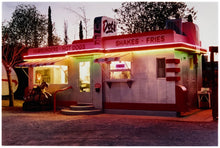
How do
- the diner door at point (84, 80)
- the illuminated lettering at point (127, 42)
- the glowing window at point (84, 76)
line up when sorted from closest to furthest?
the illuminated lettering at point (127, 42)
the diner door at point (84, 80)
the glowing window at point (84, 76)

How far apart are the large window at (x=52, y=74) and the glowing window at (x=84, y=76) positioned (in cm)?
138

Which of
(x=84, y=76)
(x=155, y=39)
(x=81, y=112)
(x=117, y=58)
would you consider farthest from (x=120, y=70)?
(x=81, y=112)

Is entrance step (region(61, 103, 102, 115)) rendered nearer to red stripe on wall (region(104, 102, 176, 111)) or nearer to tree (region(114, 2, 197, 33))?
red stripe on wall (region(104, 102, 176, 111))

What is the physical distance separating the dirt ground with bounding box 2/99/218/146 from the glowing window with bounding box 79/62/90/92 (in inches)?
135

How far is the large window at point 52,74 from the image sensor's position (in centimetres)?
1756

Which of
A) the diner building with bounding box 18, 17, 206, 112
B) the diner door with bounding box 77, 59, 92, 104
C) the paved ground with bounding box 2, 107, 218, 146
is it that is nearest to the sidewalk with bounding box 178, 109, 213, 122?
the paved ground with bounding box 2, 107, 218, 146

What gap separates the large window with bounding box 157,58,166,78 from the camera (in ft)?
45.2

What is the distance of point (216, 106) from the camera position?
11.9m

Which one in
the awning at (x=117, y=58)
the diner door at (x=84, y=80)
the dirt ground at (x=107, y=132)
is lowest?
the dirt ground at (x=107, y=132)

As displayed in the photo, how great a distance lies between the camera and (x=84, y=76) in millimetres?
16391

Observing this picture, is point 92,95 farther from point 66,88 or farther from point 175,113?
point 175,113

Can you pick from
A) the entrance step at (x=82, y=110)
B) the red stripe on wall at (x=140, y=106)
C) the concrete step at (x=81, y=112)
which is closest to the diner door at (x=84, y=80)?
the entrance step at (x=82, y=110)

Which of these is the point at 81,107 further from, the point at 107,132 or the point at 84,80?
the point at 107,132

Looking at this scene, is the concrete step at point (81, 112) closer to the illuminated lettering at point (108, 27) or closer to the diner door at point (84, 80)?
the diner door at point (84, 80)
